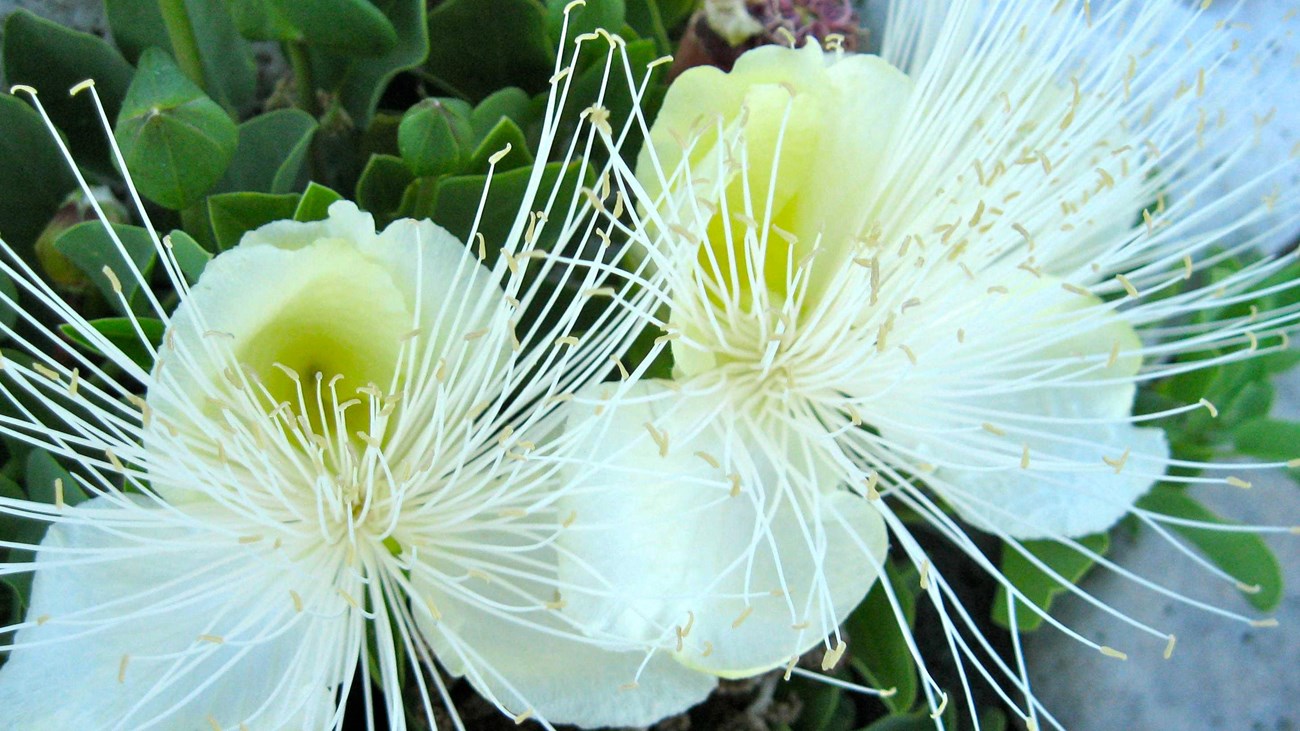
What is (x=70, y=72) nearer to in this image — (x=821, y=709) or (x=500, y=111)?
(x=500, y=111)

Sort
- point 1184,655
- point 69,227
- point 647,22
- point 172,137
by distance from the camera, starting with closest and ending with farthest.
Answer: point 172,137 → point 69,227 → point 647,22 → point 1184,655

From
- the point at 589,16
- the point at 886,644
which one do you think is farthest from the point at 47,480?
the point at 886,644

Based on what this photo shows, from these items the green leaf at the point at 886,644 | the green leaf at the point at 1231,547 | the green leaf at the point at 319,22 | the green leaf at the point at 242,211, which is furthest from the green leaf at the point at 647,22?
the green leaf at the point at 1231,547

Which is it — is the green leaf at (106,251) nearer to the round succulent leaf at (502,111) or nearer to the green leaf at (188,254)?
the green leaf at (188,254)

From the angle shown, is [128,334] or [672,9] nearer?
[128,334]

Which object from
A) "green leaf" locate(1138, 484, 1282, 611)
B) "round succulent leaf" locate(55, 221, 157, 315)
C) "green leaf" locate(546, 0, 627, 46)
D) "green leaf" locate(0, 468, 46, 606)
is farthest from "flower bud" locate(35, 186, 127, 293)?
"green leaf" locate(1138, 484, 1282, 611)

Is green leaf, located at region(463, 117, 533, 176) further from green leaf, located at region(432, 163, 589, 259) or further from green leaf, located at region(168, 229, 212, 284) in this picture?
green leaf, located at region(168, 229, 212, 284)

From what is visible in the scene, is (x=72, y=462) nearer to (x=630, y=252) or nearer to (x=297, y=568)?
(x=297, y=568)
